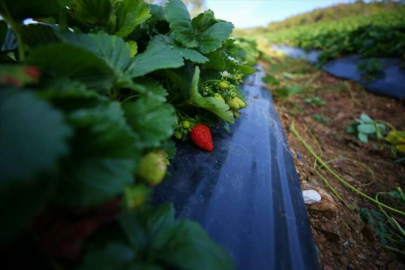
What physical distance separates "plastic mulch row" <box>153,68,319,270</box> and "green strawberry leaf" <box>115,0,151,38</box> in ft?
1.70

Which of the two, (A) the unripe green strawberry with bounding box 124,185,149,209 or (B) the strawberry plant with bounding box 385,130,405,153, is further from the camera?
(B) the strawberry plant with bounding box 385,130,405,153

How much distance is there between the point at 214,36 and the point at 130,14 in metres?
0.37

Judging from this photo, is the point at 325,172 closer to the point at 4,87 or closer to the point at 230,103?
the point at 230,103

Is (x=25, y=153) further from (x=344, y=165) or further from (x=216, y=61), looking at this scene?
(x=344, y=165)

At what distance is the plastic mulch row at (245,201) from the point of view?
0.67 m

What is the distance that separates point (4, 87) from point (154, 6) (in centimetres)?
88

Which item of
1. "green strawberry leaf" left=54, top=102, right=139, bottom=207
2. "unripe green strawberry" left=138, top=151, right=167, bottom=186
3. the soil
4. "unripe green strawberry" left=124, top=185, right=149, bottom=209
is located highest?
"green strawberry leaf" left=54, top=102, right=139, bottom=207

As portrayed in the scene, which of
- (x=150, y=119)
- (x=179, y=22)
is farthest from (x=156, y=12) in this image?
(x=150, y=119)

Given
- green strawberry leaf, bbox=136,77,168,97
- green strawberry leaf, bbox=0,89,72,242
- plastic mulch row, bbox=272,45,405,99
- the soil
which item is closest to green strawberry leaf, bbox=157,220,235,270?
green strawberry leaf, bbox=0,89,72,242

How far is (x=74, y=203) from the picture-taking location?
355mm

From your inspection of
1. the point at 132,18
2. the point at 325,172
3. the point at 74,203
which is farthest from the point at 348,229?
the point at 132,18

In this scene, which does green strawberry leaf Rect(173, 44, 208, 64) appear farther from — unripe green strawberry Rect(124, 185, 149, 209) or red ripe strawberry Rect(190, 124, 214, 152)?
unripe green strawberry Rect(124, 185, 149, 209)

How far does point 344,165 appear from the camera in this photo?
171 centimetres

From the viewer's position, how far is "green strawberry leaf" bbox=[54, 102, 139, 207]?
0.37 metres
